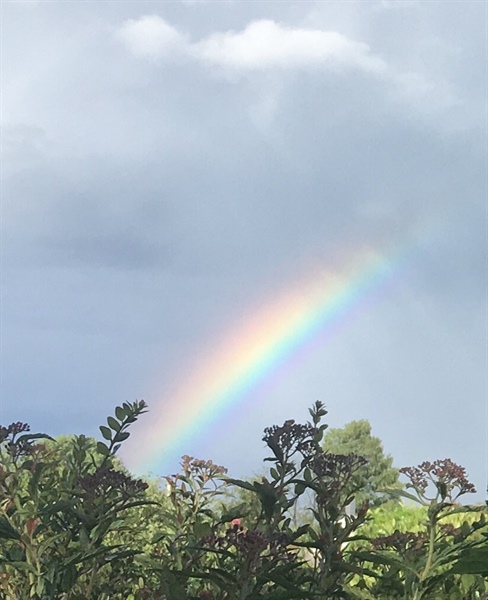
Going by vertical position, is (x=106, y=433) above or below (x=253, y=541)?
above

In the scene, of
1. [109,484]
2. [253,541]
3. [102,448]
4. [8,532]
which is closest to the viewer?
[253,541]

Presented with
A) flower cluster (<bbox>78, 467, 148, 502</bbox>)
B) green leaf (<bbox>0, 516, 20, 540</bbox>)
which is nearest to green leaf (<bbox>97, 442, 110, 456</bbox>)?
flower cluster (<bbox>78, 467, 148, 502</bbox>)

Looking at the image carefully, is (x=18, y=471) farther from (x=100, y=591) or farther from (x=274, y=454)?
(x=274, y=454)

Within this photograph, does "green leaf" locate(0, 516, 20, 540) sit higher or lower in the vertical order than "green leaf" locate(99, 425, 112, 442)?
lower

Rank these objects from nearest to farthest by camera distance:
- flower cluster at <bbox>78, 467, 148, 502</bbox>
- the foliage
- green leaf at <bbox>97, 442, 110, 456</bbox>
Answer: the foliage < flower cluster at <bbox>78, 467, 148, 502</bbox> < green leaf at <bbox>97, 442, 110, 456</bbox>

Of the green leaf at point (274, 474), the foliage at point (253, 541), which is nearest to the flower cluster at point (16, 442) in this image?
the foliage at point (253, 541)

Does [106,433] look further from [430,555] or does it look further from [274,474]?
[430,555]

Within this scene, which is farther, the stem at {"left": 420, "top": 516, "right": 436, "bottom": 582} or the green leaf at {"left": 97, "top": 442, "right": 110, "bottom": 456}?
the green leaf at {"left": 97, "top": 442, "right": 110, "bottom": 456}

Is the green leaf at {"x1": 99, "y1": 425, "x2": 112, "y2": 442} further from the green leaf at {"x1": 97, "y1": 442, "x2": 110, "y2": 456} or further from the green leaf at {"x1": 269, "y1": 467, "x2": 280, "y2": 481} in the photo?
the green leaf at {"x1": 269, "y1": 467, "x2": 280, "y2": 481}

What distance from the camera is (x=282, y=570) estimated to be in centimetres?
185

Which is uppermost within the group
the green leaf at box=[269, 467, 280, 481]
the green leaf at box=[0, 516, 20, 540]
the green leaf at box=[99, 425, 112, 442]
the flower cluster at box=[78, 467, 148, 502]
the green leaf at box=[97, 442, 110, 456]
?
the green leaf at box=[99, 425, 112, 442]

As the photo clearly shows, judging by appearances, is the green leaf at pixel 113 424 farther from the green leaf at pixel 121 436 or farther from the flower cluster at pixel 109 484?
the flower cluster at pixel 109 484

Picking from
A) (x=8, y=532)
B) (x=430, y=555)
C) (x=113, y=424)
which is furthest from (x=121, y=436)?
(x=430, y=555)

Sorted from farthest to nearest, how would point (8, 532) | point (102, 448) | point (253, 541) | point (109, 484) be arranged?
point (102, 448), point (109, 484), point (8, 532), point (253, 541)
